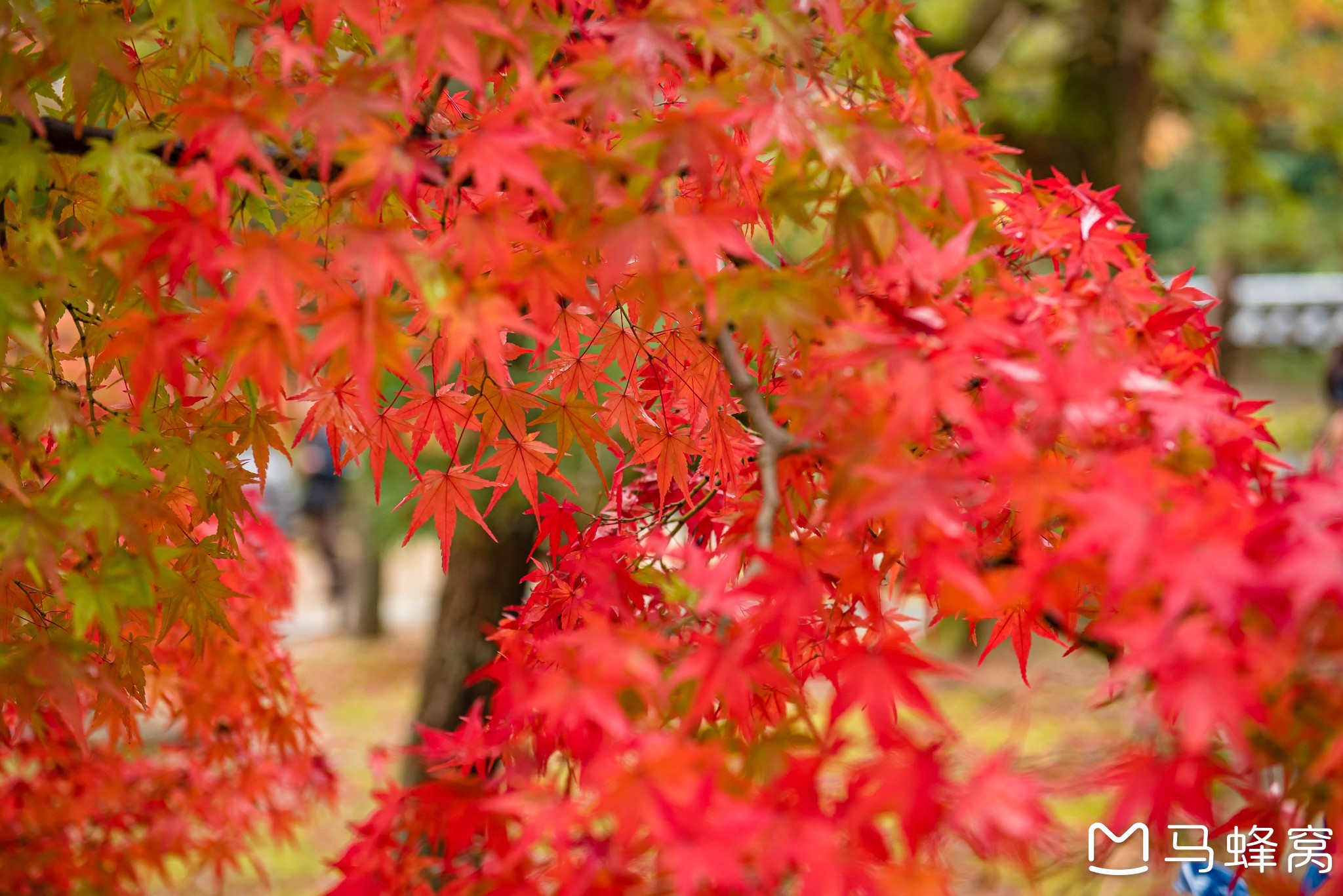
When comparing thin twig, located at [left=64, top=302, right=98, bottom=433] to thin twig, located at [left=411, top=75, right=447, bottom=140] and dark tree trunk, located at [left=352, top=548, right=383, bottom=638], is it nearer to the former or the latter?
thin twig, located at [left=411, top=75, right=447, bottom=140]

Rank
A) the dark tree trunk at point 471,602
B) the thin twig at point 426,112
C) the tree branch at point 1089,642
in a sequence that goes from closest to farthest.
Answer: the tree branch at point 1089,642
the thin twig at point 426,112
the dark tree trunk at point 471,602

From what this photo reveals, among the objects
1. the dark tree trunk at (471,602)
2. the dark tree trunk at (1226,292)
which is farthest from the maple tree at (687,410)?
the dark tree trunk at (1226,292)

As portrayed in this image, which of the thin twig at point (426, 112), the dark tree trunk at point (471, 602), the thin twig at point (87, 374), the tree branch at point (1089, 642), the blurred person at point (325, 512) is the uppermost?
the thin twig at point (426, 112)

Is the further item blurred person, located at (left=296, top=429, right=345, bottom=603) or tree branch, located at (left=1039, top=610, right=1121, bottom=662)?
blurred person, located at (left=296, top=429, right=345, bottom=603)

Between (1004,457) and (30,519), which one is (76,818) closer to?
(30,519)

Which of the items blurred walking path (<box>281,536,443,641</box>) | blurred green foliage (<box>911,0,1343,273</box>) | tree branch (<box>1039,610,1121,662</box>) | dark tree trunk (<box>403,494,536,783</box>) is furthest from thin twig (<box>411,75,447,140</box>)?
blurred walking path (<box>281,536,443,641</box>)

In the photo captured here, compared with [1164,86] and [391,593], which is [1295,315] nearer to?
[1164,86]

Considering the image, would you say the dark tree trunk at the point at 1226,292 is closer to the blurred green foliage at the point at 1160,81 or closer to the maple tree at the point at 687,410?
the blurred green foliage at the point at 1160,81

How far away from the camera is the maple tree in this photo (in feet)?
2.56

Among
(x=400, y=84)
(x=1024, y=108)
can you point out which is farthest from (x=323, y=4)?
(x=1024, y=108)

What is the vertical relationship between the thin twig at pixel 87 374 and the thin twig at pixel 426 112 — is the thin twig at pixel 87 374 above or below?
below

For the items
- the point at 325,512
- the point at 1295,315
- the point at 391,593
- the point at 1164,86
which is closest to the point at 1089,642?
the point at 1164,86

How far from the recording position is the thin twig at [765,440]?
0.89m

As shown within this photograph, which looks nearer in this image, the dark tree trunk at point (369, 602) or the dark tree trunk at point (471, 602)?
the dark tree trunk at point (471, 602)
